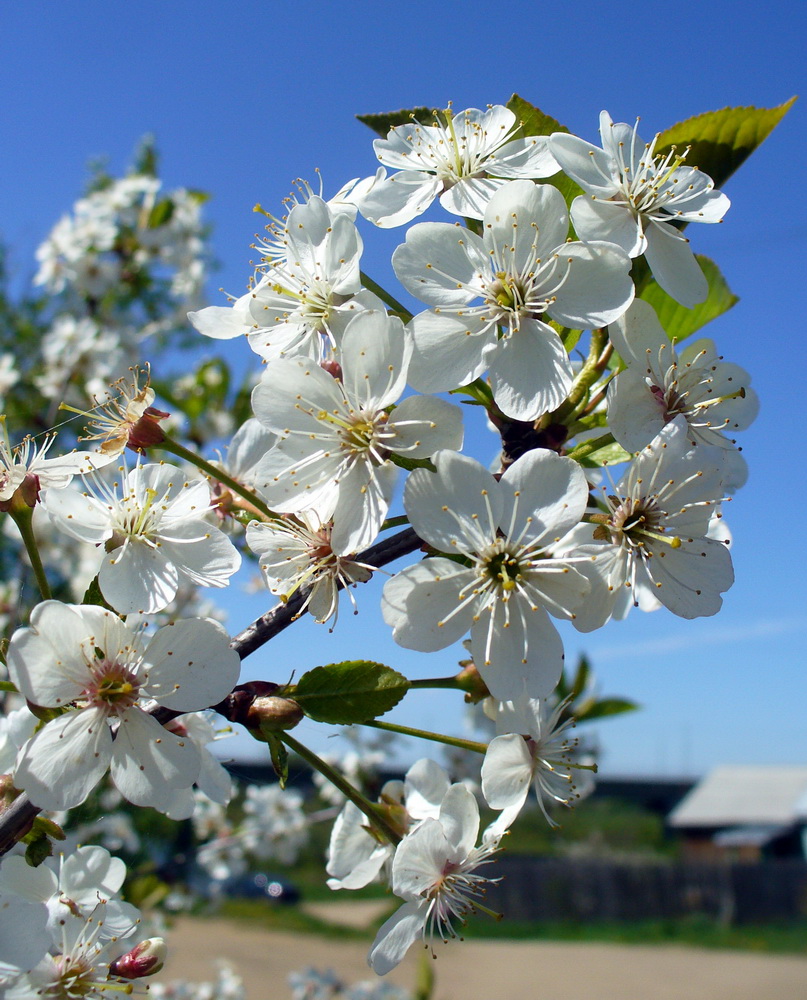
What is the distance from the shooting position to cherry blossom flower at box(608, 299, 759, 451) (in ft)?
3.49

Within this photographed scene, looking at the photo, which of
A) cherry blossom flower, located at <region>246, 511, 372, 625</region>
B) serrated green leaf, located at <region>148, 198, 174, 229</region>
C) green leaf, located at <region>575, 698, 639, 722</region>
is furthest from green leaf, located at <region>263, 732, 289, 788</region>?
serrated green leaf, located at <region>148, 198, 174, 229</region>

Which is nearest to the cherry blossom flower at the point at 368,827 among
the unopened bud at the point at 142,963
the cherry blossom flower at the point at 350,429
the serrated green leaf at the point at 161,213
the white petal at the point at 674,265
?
the unopened bud at the point at 142,963

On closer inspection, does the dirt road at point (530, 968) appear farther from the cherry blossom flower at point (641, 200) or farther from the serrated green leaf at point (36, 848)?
the cherry blossom flower at point (641, 200)

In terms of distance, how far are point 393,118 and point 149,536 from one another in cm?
87

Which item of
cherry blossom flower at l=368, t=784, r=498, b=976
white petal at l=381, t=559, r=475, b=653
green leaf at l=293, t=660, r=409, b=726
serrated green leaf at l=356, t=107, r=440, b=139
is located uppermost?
serrated green leaf at l=356, t=107, r=440, b=139

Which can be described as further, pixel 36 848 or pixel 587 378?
pixel 587 378

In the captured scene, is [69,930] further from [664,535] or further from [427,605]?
[664,535]

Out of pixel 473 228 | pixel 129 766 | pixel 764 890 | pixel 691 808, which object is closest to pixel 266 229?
pixel 473 228

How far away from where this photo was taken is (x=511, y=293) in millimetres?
1091

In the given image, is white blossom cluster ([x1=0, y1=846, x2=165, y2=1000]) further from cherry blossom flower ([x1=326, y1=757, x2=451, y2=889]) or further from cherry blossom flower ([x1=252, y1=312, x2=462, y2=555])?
cherry blossom flower ([x1=252, y1=312, x2=462, y2=555])

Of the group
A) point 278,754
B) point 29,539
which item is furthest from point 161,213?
point 278,754

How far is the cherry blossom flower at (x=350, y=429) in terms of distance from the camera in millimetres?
1015

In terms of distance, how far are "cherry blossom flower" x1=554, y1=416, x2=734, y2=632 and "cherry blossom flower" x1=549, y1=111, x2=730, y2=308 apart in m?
0.24

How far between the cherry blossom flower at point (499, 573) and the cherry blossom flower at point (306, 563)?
12 cm
